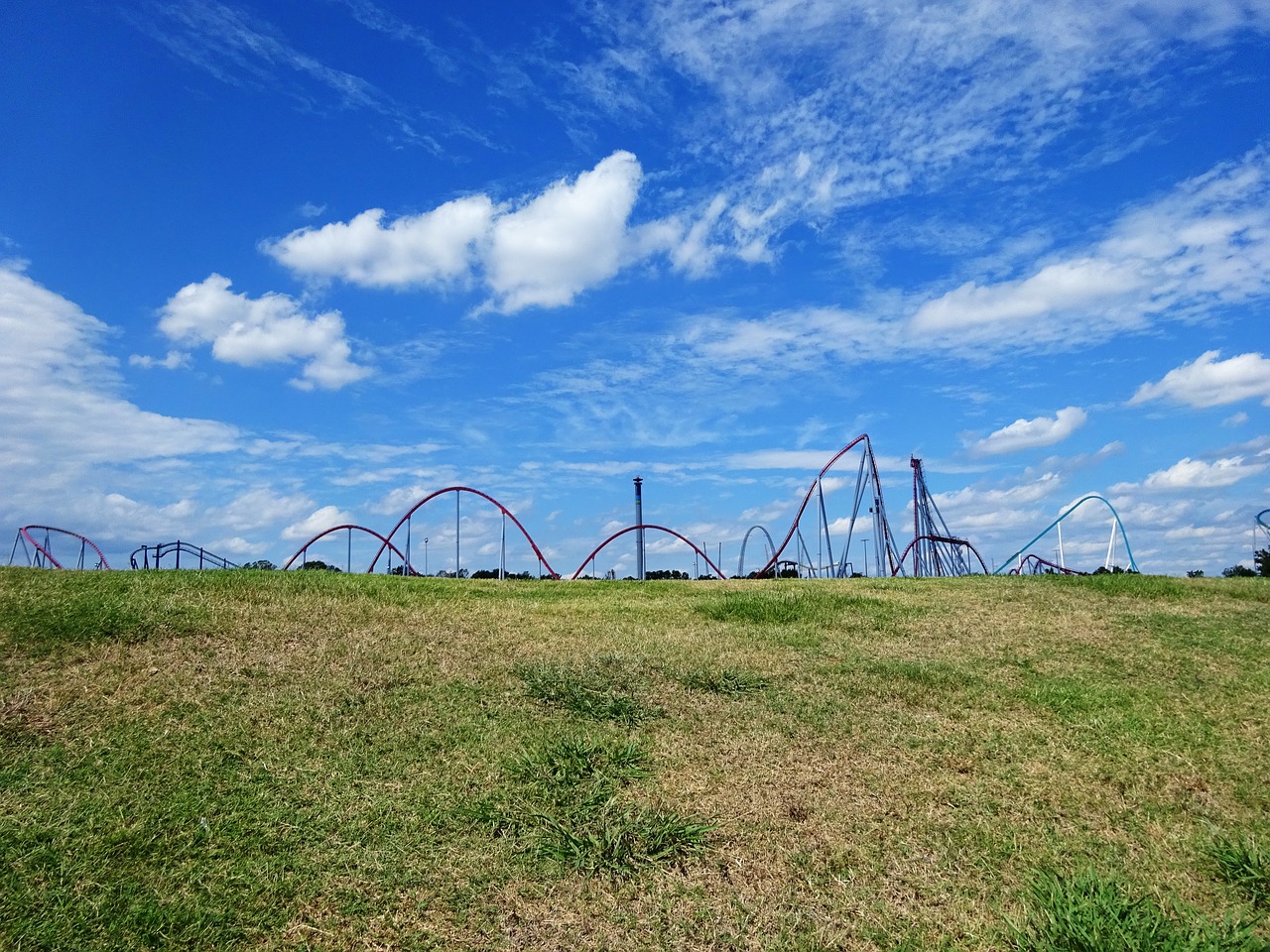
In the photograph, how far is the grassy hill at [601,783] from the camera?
6445mm

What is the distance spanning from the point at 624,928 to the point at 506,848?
4.17 ft

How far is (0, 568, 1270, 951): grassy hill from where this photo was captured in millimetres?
6445

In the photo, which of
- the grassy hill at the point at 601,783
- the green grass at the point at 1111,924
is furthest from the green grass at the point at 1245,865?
the green grass at the point at 1111,924

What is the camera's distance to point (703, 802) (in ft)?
25.8

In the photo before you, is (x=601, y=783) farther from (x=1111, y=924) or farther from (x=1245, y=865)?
(x=1245, y=865)

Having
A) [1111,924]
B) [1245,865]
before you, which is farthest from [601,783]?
[1245,865]

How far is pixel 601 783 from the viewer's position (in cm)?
806

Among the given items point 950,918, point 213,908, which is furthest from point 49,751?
point 950,918

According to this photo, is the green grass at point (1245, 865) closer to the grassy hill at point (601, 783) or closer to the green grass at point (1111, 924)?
the grassy hill at point (601, 783)

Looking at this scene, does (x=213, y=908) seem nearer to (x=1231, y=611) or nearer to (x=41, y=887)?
(x=41, y=887)

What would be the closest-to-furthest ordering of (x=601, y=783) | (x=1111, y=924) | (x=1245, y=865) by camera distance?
(x=1111, y=924)
(x=1245, y=865)
(x=601, y=783)

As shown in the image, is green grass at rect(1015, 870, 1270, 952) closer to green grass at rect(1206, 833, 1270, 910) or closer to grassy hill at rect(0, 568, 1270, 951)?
grassy hill at rect(0, 568, 1270, 951)

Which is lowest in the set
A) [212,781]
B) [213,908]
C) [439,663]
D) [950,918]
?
[950,918]

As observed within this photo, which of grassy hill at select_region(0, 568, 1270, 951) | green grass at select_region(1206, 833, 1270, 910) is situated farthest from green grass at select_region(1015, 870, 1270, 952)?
green grass at select_region(1206, 833, 1270, 910)
